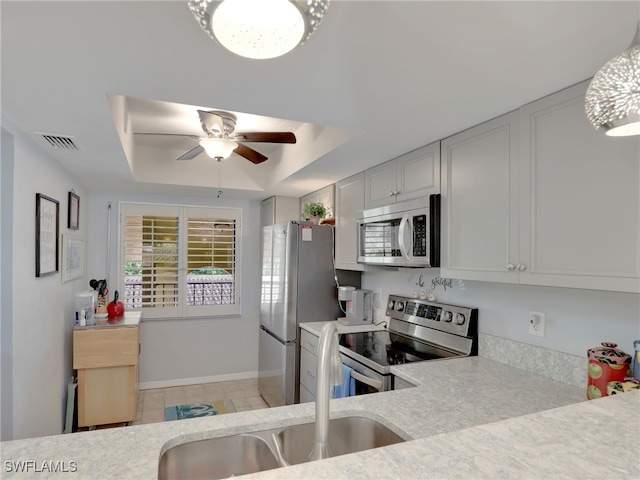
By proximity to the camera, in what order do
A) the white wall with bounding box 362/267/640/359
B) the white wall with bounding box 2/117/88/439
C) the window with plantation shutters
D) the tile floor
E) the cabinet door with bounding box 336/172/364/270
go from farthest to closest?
the window with plantation shutters, the tile floor, the cabinet door with bounding box 336/172/364/270, the white wall with bounding box 2/117/88/439, the white wall with bounding box 362/267/640/359

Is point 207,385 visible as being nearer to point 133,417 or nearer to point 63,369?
point 133,417

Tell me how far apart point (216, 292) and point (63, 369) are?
67.8 inches

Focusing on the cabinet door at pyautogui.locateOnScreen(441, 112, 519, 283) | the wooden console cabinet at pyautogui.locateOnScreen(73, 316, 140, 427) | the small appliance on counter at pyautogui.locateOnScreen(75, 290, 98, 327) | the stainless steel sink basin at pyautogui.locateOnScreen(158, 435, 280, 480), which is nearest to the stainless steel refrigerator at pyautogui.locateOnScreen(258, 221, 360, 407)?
the wooden console cabinet at pyautogui.locateOnScreen(73, 316, 140, 427)

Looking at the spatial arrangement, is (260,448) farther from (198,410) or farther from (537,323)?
(198,410)

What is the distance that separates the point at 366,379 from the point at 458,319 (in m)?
0.69

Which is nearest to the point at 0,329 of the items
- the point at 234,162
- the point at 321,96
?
the point at 321,96

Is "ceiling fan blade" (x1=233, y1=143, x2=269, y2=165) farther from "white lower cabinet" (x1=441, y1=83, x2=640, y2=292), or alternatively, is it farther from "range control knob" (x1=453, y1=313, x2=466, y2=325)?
"range control knob" (x1=453, y1=313, x2=466, y2=325)

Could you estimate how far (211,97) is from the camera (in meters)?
1.62

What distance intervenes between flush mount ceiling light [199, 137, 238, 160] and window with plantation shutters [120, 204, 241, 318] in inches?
74.9

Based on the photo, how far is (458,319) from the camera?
2361 millimetres

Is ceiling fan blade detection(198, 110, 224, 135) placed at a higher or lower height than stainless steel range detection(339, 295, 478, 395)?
higher

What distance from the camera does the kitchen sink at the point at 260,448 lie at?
117 centimetres

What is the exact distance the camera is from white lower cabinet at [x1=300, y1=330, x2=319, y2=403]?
299 cm

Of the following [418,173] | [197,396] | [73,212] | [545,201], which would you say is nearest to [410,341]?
[418,173]
